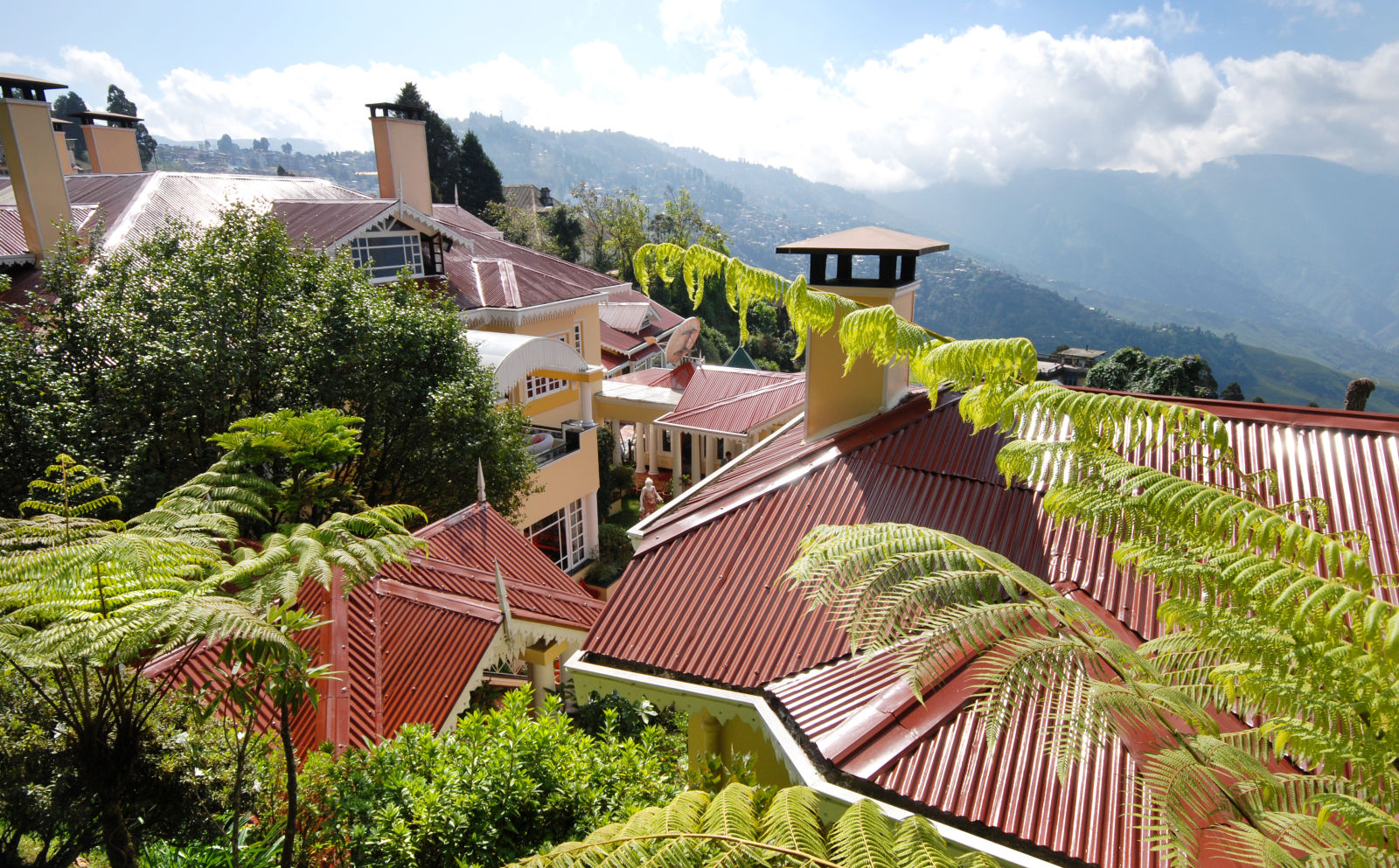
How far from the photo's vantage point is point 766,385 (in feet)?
81.3

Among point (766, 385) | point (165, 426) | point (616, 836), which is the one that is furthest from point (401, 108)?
point (616, 836)

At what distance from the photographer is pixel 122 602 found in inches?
166

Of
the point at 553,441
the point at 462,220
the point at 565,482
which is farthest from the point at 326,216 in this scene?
the point at 462,220

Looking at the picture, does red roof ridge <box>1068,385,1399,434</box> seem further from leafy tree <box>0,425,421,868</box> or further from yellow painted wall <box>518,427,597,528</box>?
yellow painted wall <box>518,427,597,528</box>

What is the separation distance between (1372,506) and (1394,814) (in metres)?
3.39

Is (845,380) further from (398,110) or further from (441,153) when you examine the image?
(441,153)

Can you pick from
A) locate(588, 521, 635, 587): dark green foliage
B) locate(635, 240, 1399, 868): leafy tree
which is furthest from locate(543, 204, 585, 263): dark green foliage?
locate(635, 240, 1399, 868): leafy tree

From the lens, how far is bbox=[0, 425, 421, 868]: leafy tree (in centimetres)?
370

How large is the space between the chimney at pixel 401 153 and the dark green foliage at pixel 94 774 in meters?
21.2

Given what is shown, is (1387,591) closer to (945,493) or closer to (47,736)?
(945,493)

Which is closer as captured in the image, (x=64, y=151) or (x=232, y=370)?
(x=232, y=370)

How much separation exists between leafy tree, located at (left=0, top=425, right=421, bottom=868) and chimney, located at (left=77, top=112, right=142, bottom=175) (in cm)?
3221

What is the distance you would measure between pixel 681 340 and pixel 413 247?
14.7 m

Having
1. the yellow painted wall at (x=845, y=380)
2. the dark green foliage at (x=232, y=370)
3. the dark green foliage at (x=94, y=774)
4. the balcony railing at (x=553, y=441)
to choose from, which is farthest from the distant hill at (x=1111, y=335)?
the dark green foliage at (x=94, y=774)
